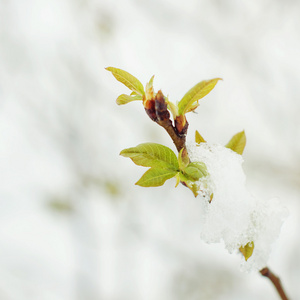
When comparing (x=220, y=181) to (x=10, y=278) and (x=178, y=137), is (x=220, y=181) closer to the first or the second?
(x=178, y=137)

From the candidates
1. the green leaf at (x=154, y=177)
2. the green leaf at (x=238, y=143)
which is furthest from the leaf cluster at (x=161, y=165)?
the green leaf at (x=238, y=143)

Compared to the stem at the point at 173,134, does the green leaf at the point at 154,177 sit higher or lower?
lower

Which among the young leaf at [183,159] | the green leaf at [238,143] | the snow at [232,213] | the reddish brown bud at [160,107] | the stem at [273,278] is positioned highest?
the green leaf at [238,143]

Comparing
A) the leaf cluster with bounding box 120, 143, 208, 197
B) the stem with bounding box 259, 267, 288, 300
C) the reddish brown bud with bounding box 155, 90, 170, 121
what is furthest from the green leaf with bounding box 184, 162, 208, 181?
the stem with bounding box 259, 267, 288, 300

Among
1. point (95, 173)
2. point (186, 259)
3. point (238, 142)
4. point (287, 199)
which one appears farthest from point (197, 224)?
point (238, 142)

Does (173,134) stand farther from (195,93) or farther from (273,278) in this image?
(273,278)

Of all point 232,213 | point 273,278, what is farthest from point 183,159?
point 273,278

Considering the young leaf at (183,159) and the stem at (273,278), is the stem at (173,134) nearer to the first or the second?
the young leaf at (183,159)
